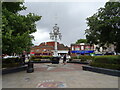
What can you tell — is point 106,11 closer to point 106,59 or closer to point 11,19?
point 106,59

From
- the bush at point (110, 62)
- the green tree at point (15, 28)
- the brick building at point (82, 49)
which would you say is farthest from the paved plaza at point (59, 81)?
the brick building at point (82, 49)

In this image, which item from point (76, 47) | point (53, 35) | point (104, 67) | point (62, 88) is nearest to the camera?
point (62, 88)

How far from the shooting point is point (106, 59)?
1073cm

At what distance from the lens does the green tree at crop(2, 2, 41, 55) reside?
8897 millimetres

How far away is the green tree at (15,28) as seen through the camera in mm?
8897

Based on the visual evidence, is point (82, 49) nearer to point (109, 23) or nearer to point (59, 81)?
point (109, 23)

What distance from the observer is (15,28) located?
1065cm

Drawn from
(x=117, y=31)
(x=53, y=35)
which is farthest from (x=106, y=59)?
(x=53, y=35)

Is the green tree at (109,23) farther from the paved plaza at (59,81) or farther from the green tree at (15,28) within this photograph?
the green tree at (15,28)

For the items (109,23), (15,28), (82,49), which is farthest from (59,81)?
(82,49)

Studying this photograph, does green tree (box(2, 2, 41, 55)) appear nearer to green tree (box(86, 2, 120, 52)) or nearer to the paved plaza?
the paved plaza

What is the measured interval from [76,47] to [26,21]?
139 feet

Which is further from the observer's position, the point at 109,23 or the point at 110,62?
the point at 109,23

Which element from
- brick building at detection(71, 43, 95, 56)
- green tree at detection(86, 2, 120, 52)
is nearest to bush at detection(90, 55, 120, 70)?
green tree at detection(86, 2, 120, 52)
